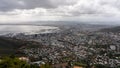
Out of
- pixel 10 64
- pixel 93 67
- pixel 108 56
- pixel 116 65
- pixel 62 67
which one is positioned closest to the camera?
pixel 10 64

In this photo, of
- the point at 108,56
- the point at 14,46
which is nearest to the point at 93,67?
the point at 108,56

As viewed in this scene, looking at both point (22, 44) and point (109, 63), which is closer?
point (109, 63)

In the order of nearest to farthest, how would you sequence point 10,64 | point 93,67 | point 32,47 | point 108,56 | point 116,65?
point 10,64 → point 93,67 → point 116,65 → point 108,56 → point 32,47

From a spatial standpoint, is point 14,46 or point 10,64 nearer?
point 10,64

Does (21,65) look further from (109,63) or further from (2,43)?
(2,43)

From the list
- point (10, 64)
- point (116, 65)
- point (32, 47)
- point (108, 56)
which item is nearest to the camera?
point (10, 64)

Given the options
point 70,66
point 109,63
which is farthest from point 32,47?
point 70,66

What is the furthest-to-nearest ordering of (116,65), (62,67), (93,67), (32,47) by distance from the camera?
(32,47) < (116,65) < (93,67) < (62,67)

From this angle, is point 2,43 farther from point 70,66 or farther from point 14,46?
point 70,66

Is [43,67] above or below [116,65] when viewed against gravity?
above
